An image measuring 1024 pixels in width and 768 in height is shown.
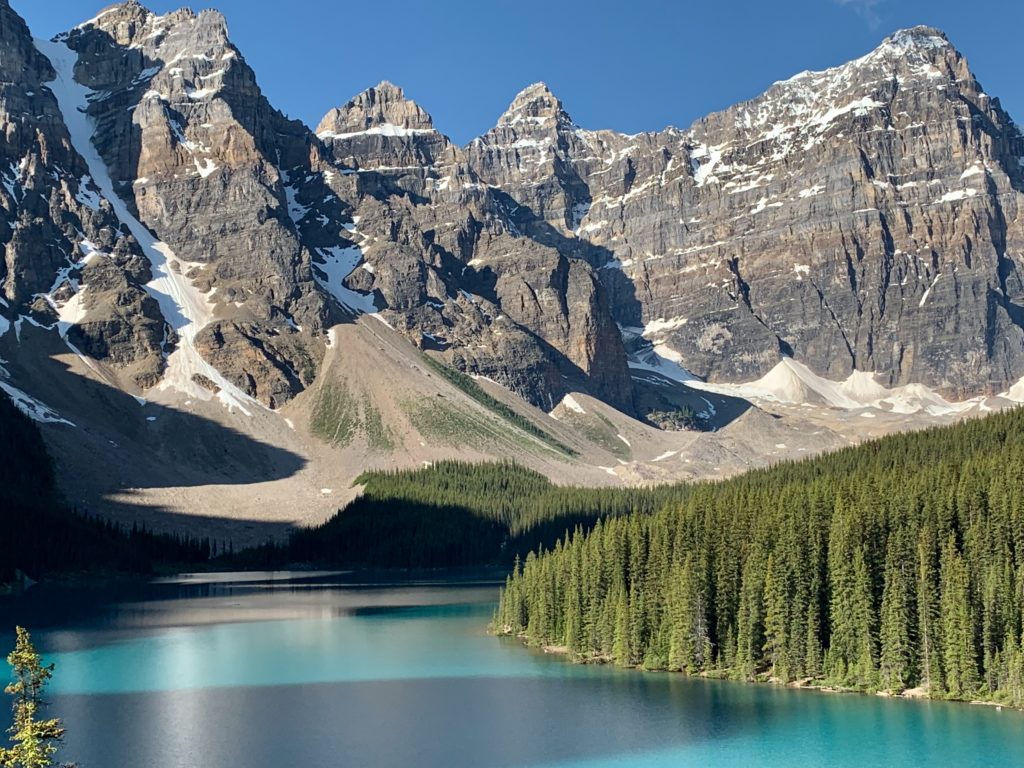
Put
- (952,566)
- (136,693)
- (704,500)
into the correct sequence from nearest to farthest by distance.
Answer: (952,566) < (136,693) < (704,500)

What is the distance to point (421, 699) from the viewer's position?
79.8 meters

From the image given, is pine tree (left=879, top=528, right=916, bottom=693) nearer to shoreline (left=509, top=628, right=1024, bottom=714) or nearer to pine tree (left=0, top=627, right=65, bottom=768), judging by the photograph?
shoreline (left=509, top=628, right=1024, bottom=714)

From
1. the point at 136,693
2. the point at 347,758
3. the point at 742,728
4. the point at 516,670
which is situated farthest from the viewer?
the point at 516,670

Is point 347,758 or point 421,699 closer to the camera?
point 347,758

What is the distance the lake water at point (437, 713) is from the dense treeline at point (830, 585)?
3338 millimetres

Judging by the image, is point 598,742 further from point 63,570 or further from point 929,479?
point 63,570

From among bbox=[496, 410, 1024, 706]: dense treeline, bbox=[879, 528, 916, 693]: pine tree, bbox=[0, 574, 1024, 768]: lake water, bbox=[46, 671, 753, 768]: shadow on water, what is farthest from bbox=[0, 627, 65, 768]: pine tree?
bbox=[496, 410, 1024, 706]: dense treeline

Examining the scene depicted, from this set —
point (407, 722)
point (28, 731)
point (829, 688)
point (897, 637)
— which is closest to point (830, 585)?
point (897, 637)

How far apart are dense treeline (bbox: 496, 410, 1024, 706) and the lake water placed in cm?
334

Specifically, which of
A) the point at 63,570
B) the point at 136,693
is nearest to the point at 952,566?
the point at 136,693

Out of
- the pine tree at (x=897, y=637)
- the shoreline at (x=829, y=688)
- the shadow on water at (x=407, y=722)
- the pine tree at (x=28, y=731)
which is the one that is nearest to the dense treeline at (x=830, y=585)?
the pine tree at (x=897, y=637)

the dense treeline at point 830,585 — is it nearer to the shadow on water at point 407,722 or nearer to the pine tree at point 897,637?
the pine tree at point 897,637

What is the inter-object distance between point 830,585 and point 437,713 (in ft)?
93.4

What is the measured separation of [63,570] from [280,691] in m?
119
